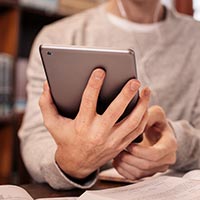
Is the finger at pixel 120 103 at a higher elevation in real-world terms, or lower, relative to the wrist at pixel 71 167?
Result: higher

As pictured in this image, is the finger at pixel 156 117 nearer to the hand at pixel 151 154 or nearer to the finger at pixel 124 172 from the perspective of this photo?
the hand at pixel 151 154

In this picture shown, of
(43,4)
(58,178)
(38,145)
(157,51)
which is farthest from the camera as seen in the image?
(43,4)

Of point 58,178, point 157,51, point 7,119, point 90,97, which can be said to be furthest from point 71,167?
point 7,119

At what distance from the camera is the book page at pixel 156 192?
23.1 inches

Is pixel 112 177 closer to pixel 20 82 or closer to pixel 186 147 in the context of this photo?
pixel 186 147

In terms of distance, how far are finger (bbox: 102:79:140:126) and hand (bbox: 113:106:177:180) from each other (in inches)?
5.2

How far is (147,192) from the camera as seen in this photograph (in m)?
0.61

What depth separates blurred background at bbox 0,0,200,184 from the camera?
1.62m

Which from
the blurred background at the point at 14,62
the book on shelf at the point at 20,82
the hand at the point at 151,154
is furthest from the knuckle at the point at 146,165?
the book on shelf at the point at 20,82

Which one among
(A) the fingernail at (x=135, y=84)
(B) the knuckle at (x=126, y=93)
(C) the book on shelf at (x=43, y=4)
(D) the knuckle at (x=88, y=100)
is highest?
(A) the fingernail at (x=135, y=84)

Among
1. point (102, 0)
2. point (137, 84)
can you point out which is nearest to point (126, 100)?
point (137, 84)

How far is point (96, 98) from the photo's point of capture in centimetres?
61

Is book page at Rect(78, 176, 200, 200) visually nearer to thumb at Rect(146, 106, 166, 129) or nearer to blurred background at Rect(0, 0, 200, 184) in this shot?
thumb at Rect(146, 106, 166, 129)

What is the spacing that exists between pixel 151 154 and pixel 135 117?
12 centimetres
